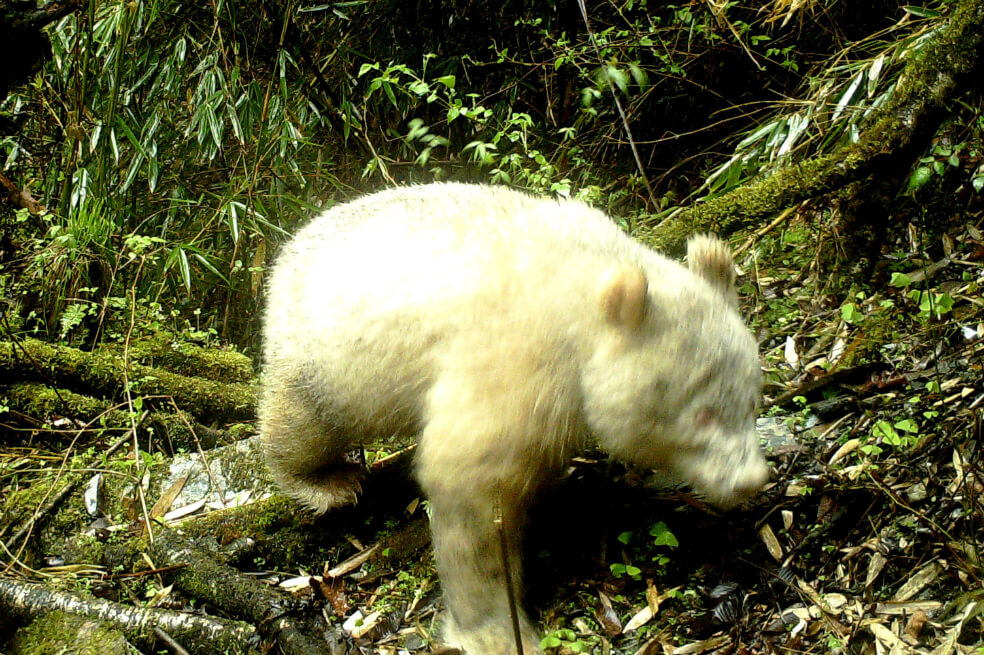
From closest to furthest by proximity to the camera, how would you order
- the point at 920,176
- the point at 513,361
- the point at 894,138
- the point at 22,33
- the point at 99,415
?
the point at 22,33, the point at 513,361, the point at 920,176, the point at 894,138, the point at 99,415

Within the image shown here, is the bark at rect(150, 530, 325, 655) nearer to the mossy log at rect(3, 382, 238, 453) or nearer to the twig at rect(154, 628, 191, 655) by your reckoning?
the twig at rect(154, 628, 191, 655)

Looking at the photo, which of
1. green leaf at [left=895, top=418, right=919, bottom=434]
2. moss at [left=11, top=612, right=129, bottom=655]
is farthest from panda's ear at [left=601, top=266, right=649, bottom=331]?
moss at [left=11, top=612, right=129, bottom=655]

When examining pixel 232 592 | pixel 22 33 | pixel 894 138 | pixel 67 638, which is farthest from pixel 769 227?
pixel 67 638

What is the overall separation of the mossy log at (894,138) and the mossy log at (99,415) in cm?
351

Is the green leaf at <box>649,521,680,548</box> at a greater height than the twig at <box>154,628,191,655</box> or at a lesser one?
greater

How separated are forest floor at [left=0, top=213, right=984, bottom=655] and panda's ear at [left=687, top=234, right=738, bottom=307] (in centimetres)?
85

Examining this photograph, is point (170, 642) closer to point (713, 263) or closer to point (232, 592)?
point (232, 592)

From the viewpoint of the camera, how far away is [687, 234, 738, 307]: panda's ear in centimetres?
339

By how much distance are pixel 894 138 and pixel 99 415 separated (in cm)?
505

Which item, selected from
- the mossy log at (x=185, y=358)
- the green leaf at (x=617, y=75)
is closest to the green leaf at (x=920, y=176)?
the green leaf at (x=617, y=75)

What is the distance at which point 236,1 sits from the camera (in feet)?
20.6

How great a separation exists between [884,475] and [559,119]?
471 centimetres

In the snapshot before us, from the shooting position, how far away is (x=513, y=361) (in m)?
2.96

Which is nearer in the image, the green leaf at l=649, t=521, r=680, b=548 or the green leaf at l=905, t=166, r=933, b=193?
the green leaf at l=649, t=521, r=680, b=548
